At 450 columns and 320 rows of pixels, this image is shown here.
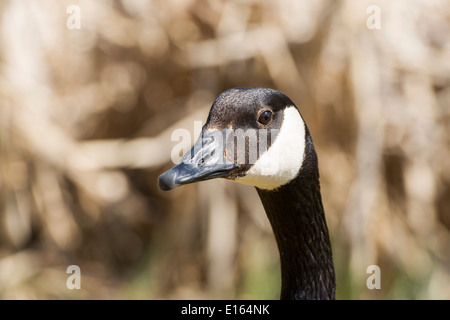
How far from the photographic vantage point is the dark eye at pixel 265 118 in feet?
6.60

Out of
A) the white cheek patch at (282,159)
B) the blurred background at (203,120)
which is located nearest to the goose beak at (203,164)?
the white cheek patch at (282,159)

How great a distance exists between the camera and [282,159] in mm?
2021

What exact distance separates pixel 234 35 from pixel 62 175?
1756 mm

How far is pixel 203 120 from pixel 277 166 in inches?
86.3

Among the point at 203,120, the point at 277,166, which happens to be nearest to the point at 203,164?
the point at 277,166

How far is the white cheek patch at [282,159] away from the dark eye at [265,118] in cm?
6

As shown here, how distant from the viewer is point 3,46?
12.9 ft

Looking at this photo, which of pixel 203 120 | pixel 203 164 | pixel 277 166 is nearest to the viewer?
pixel 203 164

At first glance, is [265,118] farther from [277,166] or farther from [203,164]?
[203,164]

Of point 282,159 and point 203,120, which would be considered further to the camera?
point 203,120

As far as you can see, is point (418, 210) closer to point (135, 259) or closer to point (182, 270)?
point (182, 270)

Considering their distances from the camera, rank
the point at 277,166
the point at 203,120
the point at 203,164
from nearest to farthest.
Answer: the point at 203,164
the point at 277,166
the point at 203,120

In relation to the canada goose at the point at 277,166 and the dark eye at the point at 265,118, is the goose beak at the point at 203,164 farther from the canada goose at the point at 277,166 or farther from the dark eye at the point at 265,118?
the dark eye at the point at 265,118

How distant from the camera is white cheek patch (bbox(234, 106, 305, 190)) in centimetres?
199
